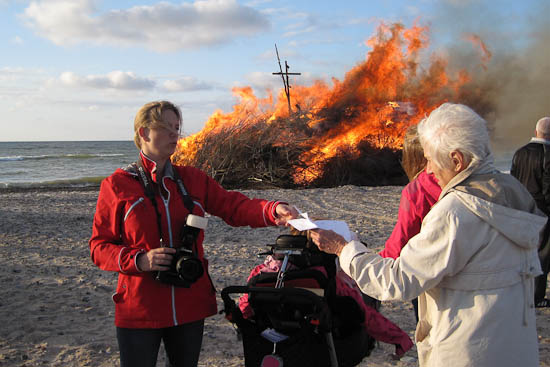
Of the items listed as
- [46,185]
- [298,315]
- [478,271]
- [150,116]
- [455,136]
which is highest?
[150,116]

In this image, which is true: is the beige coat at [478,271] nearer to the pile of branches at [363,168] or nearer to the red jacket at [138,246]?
the red jacket at [138,246]

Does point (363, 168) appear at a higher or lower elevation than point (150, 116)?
lower

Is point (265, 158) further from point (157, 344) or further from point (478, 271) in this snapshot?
point (478, 271)

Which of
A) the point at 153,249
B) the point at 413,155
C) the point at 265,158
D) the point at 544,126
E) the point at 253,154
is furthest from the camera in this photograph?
the point at 265,158

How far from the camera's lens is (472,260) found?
2029 mm

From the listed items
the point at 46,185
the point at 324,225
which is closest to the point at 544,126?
the point at 324,225

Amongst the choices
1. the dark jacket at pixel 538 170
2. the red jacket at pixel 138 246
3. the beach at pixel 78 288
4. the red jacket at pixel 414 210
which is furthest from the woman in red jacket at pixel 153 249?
the dark jacket at pixel 538 170

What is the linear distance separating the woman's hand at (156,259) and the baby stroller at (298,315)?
0.36 m

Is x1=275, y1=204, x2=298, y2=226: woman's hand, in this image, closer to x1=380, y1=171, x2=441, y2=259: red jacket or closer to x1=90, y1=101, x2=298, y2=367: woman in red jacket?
x1=90, y1=101, x2=298, y2=367: woman in red jacket

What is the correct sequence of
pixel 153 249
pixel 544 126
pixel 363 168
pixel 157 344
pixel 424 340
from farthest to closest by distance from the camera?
pixel 363 168
pixel 544 126
pixel 157 344
pixel 153 249
pixel 424 340

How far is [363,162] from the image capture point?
20953 mm

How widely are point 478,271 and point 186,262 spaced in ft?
4.68

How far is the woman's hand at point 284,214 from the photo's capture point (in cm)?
291

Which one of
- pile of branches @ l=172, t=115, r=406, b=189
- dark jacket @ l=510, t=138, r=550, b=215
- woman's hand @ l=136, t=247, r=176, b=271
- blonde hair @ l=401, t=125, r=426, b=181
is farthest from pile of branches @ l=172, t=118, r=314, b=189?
woman's hand @ l=136, t=247, r=176, b=271
